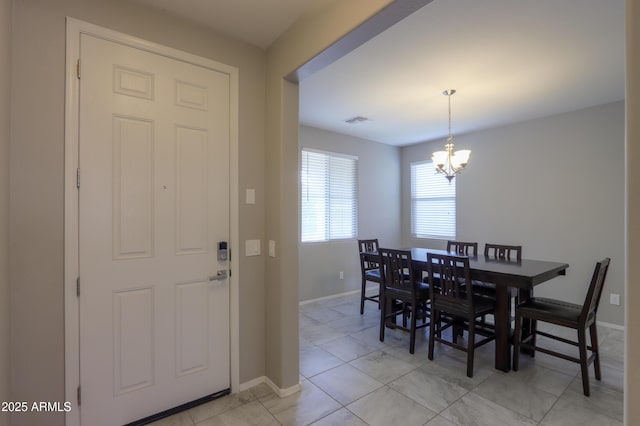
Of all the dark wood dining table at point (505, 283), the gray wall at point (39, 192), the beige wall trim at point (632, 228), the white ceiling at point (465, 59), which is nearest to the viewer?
the beige wall trim at point (632, 228)

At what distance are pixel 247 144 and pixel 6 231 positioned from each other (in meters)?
1.42

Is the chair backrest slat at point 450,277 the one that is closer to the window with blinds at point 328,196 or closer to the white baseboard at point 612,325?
the window with blinds at point 328,196

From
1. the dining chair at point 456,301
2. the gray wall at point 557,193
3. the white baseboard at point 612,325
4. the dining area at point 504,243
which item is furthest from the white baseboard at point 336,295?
the white baseboard at point 612,325

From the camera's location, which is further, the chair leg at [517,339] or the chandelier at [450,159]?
the chandelier at [450,159]

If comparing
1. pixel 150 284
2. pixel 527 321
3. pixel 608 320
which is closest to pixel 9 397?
pixel 150 284

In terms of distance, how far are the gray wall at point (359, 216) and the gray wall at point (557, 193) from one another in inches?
49.7

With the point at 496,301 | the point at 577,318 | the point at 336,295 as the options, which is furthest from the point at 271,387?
the point at 336,295

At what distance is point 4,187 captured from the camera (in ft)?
4.55

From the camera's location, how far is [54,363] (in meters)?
1.57

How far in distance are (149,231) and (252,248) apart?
71cm

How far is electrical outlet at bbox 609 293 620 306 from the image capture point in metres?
3.46

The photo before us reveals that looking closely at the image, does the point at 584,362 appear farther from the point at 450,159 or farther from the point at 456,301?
the point at 450,159

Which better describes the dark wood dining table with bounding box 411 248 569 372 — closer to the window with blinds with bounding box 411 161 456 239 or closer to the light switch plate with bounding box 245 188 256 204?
the light switch plate with bounding box 245 188 256 204

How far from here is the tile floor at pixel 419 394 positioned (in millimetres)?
1910
